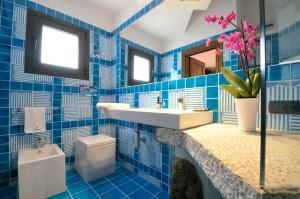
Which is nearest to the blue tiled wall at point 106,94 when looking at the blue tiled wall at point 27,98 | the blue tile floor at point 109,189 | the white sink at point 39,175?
the blue tiled wall at point 27,98

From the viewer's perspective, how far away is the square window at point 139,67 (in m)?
1.83

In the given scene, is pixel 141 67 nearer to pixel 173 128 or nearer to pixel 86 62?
pixel 86 62

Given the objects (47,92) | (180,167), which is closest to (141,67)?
(47,92)

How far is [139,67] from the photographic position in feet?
6.39

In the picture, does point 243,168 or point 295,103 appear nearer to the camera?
point 243,168

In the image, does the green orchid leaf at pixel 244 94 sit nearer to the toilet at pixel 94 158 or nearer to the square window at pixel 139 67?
the square window at pixel 139 67

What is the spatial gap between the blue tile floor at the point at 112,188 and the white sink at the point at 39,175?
109 mm

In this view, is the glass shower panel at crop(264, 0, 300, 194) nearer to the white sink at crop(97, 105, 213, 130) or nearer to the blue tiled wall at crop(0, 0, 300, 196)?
the blue tiled wall at crop(0, 0, 300, 196)

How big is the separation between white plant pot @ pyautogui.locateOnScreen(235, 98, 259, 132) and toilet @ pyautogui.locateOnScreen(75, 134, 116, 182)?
1533 mm

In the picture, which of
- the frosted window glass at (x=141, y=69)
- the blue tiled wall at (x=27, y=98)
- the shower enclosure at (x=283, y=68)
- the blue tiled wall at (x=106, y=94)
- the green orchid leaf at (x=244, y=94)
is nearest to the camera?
the shower enclosure at (x=283, y=68)

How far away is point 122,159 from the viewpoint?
203 cm

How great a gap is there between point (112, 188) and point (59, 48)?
Answer: 6.39 feet

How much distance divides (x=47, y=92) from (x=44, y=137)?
0.57 metres

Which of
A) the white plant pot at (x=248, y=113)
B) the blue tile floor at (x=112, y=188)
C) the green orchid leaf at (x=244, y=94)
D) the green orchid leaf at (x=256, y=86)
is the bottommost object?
the blue tile floor at (x=112, y=188)
